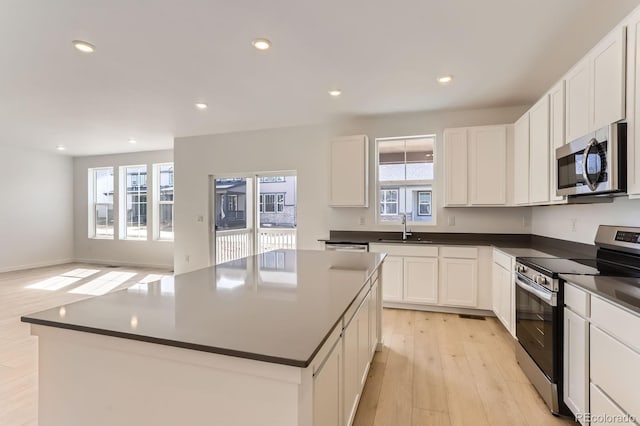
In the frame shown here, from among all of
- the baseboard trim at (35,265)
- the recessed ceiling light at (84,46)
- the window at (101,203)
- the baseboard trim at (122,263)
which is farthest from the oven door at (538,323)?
the baseboard trim at (35,265)

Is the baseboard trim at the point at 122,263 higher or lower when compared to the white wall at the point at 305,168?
lower

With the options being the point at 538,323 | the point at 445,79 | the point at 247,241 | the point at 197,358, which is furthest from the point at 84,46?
the point at 538,323

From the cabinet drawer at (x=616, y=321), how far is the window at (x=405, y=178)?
113 inches

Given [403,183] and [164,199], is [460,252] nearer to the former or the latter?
[403,183]

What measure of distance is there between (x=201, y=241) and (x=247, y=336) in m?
5.14

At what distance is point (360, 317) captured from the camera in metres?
1.86

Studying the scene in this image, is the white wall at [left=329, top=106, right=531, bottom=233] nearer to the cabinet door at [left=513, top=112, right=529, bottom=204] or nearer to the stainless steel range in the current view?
the cabinet door at [left=513, top=112, right=529, bottom=204]

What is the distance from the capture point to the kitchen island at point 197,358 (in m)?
0.93

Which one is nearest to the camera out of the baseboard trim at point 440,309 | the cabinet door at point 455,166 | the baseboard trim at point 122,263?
the baseboard trim at point 440,309

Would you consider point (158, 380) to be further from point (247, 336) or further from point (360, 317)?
point (360, 317)

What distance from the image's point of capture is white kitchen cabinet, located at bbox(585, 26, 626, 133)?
182cm

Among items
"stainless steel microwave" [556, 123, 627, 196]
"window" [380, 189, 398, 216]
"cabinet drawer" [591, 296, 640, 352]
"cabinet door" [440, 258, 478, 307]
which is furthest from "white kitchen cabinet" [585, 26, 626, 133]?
"window" [380, 189, 398, 216]

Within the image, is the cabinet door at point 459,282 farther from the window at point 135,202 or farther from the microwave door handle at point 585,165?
the window at point 135,202

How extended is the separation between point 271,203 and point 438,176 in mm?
2707
